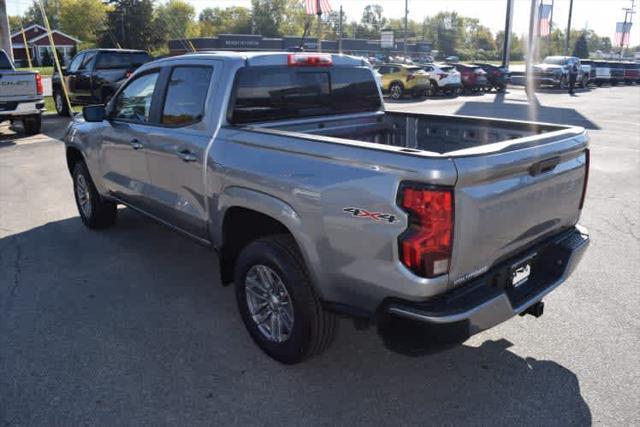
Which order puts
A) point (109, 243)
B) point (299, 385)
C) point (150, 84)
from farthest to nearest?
1. point (109, 243)
2. point (150, 84)
3. point (299, 385)

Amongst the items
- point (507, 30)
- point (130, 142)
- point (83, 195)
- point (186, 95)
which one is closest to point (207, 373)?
point (186, 95)

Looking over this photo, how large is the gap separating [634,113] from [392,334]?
2040cm

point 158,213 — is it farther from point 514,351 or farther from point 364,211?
point 514,351

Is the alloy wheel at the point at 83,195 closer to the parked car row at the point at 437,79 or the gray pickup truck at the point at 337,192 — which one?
the gray pickup truck at the point at 337,192

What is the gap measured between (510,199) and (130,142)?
337 cm

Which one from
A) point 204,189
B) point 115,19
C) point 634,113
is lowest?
point 634,113

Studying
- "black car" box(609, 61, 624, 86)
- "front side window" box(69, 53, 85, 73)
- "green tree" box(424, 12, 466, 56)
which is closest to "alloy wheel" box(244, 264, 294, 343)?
"front side window" box(69, 53, 85, 73)

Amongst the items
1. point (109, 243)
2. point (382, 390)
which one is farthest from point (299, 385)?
point (109, 243)

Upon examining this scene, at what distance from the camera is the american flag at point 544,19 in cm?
3781

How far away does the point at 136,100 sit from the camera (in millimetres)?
5027

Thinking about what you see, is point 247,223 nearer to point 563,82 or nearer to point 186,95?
point 186,95

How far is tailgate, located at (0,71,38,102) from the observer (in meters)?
11.7

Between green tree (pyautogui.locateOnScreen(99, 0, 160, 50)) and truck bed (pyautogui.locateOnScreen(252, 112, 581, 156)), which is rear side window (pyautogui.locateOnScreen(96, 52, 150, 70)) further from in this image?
green tree (pyautogui.locateOnScreen(99, 0, 160, 50))

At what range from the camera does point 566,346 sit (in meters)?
3.73
